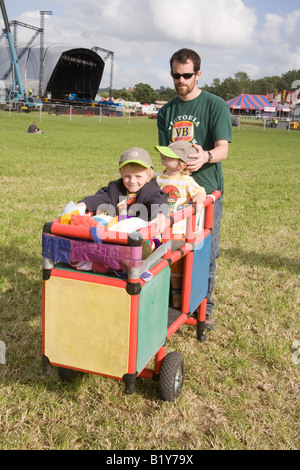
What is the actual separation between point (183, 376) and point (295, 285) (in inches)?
99.3

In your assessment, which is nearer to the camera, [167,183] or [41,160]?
[167,183]

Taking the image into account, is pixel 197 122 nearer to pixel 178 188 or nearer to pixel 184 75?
pixel 184 75

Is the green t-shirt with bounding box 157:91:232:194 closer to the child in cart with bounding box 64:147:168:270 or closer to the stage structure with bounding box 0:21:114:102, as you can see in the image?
the child in cart with bounding box 64:147:168:270

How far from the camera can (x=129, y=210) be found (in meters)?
3.14

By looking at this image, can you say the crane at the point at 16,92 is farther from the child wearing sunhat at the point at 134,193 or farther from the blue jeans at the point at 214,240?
the child wearing sunhat at the point at 134,193

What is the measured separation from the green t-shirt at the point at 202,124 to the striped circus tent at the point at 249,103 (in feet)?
224

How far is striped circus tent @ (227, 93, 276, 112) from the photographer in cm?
6925

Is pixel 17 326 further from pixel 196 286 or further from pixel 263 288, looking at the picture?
pixel 263 288

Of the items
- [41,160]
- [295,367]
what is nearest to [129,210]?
[295,367]

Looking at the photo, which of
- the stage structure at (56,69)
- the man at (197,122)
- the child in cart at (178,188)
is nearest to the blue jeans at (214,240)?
the man at (197,122)

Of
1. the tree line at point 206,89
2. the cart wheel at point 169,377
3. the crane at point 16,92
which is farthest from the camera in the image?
the tree line at point 206,89

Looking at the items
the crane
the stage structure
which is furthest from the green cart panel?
the stage structure

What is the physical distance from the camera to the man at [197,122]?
351 centimetres

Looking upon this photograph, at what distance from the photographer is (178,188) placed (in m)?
3.53
